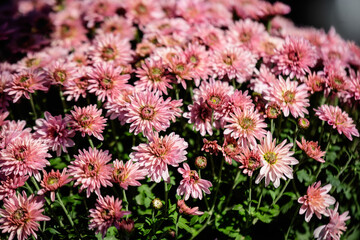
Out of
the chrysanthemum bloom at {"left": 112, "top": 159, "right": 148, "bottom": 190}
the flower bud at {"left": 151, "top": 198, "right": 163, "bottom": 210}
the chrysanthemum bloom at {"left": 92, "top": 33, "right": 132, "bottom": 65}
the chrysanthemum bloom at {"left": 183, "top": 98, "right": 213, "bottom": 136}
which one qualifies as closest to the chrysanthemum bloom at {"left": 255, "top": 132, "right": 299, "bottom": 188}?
the chrysanthemum bloom at {"left": 183, "top": 98, "right": 213, "bottom": 136}

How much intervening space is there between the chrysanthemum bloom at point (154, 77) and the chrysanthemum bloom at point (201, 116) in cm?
25

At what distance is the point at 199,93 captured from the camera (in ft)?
7.23

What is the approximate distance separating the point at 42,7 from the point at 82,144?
2414mm

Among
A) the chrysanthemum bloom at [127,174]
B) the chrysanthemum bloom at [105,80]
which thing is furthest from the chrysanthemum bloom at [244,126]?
the chrysanthemum bloom at [105,80]

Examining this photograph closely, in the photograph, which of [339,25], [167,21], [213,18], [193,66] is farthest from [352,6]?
[193,66]

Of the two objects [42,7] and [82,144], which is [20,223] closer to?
[82,144]

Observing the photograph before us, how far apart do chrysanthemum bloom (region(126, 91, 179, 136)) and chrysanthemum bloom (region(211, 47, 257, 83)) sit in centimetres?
60

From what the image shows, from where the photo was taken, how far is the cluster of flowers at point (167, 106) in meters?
1.84

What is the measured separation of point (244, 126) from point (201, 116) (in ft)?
1.08

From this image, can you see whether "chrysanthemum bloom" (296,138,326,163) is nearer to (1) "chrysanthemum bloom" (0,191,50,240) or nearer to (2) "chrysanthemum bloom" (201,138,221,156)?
(2) "chrysanthemum bloom" (201,138,221,156)

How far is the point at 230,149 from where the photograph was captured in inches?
73.9

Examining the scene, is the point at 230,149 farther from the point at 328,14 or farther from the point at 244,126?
the point at 328,14

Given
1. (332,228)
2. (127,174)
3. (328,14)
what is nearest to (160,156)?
(127,174)

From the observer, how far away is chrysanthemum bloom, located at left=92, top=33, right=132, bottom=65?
2.52 meters
